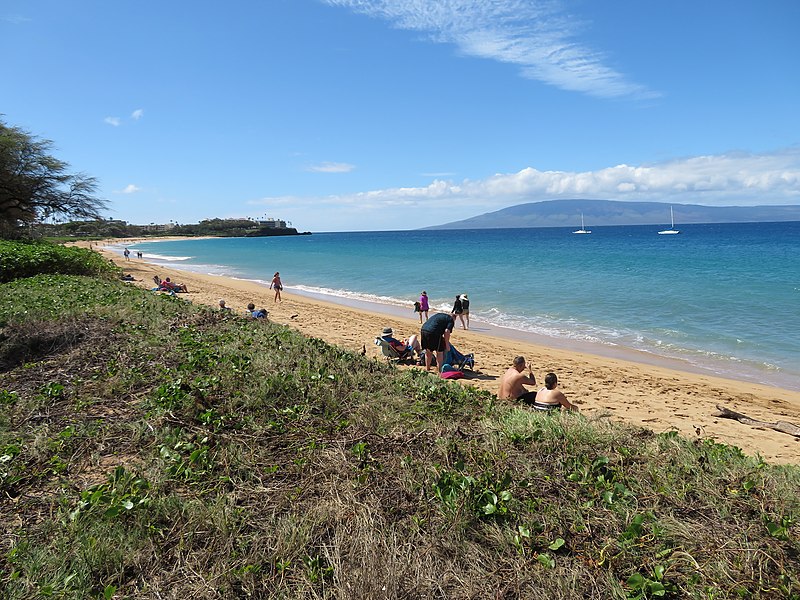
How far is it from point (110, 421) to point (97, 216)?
33694mm

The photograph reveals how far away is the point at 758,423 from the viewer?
6766 millimetres

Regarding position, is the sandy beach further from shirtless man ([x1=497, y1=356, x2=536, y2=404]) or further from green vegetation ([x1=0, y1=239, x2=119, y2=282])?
green vegetation ([x1=0, y1=239, x2=119, y2=282])

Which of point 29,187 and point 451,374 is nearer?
point 451,374

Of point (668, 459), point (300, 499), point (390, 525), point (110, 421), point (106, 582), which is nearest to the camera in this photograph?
point (106, 582)

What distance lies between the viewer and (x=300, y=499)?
10.1 feet

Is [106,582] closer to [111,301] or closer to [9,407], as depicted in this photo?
[9,407]

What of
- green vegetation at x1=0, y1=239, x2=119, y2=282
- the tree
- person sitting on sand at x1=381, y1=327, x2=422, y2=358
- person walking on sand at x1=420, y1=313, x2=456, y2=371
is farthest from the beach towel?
the tree

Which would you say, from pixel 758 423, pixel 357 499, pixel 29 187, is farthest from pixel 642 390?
pixel 29 187

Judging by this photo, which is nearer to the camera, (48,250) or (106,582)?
(106,582)

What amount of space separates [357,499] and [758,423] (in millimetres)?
6794

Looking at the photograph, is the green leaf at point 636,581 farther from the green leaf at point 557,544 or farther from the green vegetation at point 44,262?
the green vegetation at point 44,262

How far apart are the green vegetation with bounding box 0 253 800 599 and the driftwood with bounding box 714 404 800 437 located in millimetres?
3940

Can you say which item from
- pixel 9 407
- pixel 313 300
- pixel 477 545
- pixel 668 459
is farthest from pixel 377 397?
pixel 313 300

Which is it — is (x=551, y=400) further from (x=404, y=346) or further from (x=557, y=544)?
(x=404, y=346)
